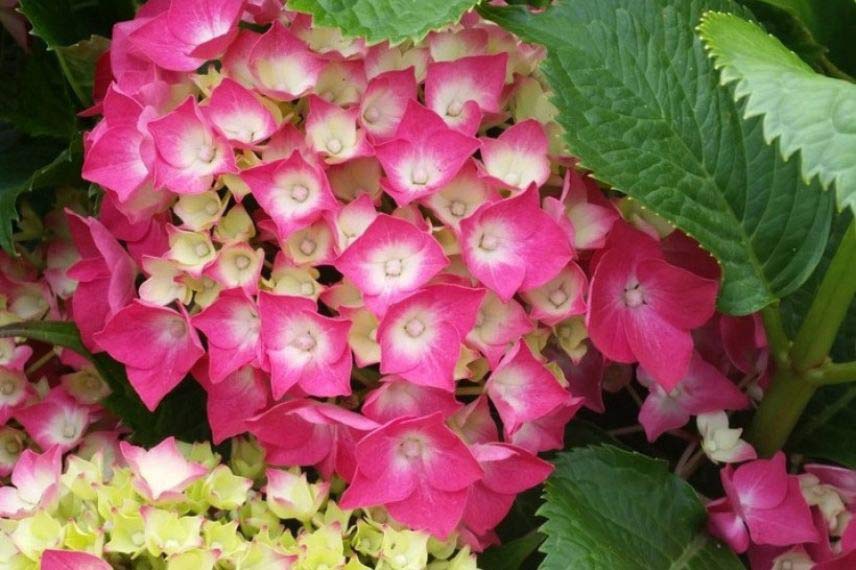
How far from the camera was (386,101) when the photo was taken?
85cm

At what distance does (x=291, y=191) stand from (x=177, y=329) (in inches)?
5.2

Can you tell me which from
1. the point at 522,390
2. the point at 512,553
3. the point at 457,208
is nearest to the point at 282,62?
the point at 457,208

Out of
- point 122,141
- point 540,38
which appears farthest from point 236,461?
point 540,38

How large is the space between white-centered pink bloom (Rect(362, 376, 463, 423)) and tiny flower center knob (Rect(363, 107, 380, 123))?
0.18m

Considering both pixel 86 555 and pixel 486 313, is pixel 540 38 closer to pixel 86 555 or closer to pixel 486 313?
pixel 486 313

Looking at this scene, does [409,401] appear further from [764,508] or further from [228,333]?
[764,508]

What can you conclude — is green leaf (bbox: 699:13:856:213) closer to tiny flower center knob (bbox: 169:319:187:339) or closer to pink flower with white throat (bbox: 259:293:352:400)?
pink flower with white throat (bbox: 259:293:352:400)

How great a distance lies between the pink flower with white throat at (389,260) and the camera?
2.55ft

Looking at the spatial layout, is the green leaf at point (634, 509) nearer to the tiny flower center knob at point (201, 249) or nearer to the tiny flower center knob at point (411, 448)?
the tiny flower center knob at point (411, 448)

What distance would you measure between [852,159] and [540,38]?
25 cm

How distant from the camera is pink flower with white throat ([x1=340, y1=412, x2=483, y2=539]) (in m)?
0.80

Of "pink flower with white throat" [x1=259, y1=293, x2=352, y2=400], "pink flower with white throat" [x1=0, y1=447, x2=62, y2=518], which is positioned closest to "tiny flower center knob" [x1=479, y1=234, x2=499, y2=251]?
"pink flower with white throat" [x1=259, y1=293, x2=352, y2=400]

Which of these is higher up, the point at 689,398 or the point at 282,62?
the point at 282,62

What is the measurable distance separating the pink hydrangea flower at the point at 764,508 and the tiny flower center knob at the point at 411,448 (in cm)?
24
